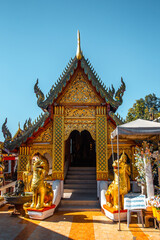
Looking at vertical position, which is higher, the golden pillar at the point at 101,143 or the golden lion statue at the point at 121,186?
the golden pillar at the point at 101,143

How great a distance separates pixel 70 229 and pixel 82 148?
9.24 metres

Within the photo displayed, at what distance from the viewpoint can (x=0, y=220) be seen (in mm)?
5609

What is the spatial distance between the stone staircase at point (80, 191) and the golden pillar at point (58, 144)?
0.95 metres

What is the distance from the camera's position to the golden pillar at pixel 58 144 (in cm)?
772

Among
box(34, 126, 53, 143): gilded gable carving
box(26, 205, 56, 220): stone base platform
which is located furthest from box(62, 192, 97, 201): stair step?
box(34, 126, 53, 143): gilded gable carving

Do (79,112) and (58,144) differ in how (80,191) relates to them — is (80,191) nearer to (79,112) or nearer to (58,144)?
(58,144)

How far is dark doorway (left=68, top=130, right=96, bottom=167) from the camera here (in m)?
13.6

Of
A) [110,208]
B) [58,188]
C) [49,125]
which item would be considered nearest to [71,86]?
[49,125]

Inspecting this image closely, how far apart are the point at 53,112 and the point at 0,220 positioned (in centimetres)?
421

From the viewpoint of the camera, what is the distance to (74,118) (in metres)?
8.21

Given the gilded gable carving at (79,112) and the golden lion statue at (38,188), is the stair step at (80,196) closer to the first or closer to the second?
the golden lion statue at (38,188)

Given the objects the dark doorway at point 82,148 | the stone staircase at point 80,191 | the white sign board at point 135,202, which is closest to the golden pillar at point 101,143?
the stone staircase at point 80,191

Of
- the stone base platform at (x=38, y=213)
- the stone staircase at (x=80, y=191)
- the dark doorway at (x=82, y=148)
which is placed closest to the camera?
the stone base platform at (x=38, y=213)

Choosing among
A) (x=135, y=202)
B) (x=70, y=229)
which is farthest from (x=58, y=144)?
(x=135, y=202)
